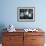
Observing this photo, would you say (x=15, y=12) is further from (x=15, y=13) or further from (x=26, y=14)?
(x=26, y=14)

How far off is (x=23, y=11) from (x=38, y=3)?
55cm

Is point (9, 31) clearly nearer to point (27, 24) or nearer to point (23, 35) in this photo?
point (23, 35)

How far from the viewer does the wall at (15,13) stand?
167 inches

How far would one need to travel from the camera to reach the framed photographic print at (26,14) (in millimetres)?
4246

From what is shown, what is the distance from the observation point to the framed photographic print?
13.9 feet

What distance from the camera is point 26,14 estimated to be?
4.29 metres

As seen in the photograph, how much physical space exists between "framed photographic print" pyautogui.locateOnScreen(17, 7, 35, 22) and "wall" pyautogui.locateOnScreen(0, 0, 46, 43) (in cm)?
10

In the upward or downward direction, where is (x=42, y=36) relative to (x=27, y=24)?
downward

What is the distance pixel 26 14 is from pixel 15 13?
1.18 ft

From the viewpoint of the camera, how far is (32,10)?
4242 millimetres

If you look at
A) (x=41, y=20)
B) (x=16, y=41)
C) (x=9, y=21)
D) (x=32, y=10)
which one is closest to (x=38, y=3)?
(x=32, y=10)

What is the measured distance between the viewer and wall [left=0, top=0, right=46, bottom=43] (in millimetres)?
4242

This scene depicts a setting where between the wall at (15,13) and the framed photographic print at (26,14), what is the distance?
0.10m

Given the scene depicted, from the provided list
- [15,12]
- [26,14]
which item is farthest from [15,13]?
[26,14]
